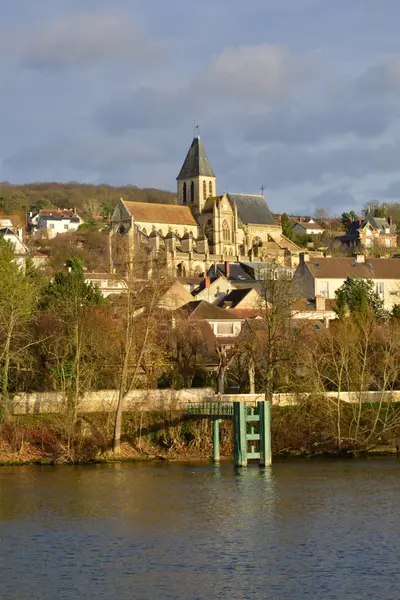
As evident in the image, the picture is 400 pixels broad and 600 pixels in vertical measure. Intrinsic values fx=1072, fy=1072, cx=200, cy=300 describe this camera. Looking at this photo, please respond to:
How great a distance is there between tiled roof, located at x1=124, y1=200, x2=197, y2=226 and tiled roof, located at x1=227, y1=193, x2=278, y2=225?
7.01 meters

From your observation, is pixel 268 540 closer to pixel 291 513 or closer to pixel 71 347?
pixel 291 513

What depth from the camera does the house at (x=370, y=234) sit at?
16238 centimetres

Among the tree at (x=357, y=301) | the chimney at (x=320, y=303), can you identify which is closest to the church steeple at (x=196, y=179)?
the chimney at (x=320, y=303)

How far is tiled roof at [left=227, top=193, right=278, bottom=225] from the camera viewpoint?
152750 millimetres

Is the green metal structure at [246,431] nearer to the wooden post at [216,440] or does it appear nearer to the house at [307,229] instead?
the wooden post at [216,440]

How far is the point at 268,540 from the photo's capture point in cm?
3103

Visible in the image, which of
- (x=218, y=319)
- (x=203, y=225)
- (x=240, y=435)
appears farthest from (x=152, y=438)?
(x=203, y=225)

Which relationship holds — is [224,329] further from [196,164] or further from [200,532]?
[196,164]

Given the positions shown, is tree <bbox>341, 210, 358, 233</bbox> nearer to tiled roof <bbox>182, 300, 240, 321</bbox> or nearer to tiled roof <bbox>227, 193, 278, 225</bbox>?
tiled roof <bbox>227, 193, 278, 225</bbox>

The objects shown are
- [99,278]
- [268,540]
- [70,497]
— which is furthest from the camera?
[99,278]

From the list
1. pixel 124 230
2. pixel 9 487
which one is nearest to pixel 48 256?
pixel 124 230

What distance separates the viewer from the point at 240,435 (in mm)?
45906

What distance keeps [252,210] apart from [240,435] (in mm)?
110847

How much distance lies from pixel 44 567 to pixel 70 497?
32.3 ft
